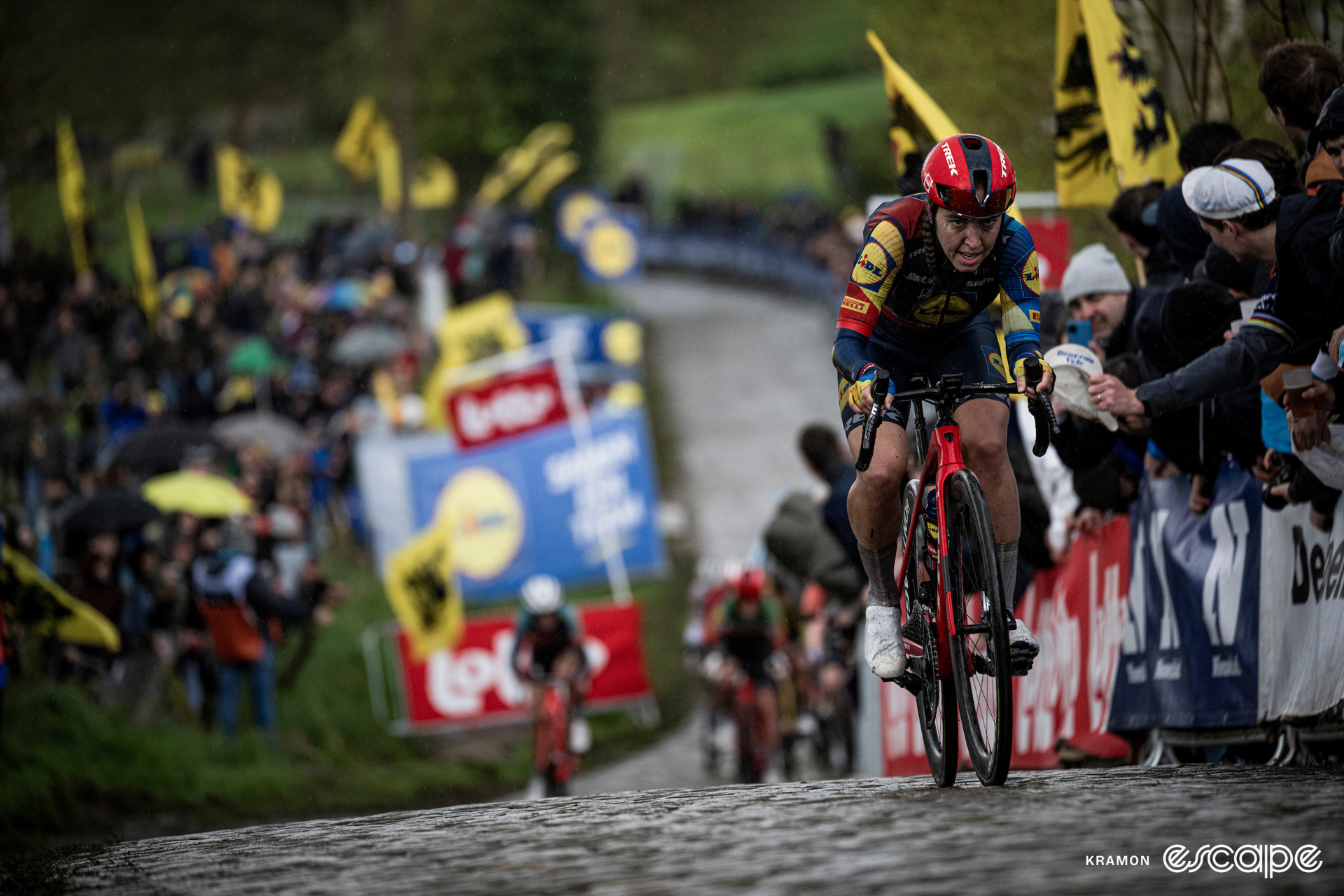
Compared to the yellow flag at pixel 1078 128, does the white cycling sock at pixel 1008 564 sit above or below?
below

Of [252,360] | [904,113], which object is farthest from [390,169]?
[904,113]

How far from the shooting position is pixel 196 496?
1573 cm

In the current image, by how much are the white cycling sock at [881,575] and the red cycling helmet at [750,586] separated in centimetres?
863

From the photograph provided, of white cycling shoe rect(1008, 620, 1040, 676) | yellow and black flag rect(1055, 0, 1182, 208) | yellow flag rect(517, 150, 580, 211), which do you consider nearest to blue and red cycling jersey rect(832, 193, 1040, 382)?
white cycling shoe rect(1008, 620, 1040, 676)

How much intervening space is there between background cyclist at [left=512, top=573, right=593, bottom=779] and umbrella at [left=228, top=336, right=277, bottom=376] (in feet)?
33.7

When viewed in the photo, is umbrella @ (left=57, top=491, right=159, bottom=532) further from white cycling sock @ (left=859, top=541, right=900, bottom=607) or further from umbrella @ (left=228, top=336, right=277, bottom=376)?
white cycling sock @ (left=859, top=541, right=900, bottom=607)

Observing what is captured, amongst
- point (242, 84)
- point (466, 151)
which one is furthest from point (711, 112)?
point (242, 84)

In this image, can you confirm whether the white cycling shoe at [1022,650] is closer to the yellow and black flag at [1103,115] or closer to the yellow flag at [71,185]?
the yellow and black flag at [1103,115]

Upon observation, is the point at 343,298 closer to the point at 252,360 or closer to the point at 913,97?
the point at 252,360

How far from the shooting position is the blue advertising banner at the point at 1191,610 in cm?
704

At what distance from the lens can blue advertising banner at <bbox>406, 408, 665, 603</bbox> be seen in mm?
20047

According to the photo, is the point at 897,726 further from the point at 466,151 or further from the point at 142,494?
the point at 466,151

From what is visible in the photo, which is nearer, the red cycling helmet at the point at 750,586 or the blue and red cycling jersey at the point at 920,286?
the blue and red cycling jersey at the point at 920,286

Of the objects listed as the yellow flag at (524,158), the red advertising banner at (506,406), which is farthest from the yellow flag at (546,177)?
the red advertising banner at (506,406)
